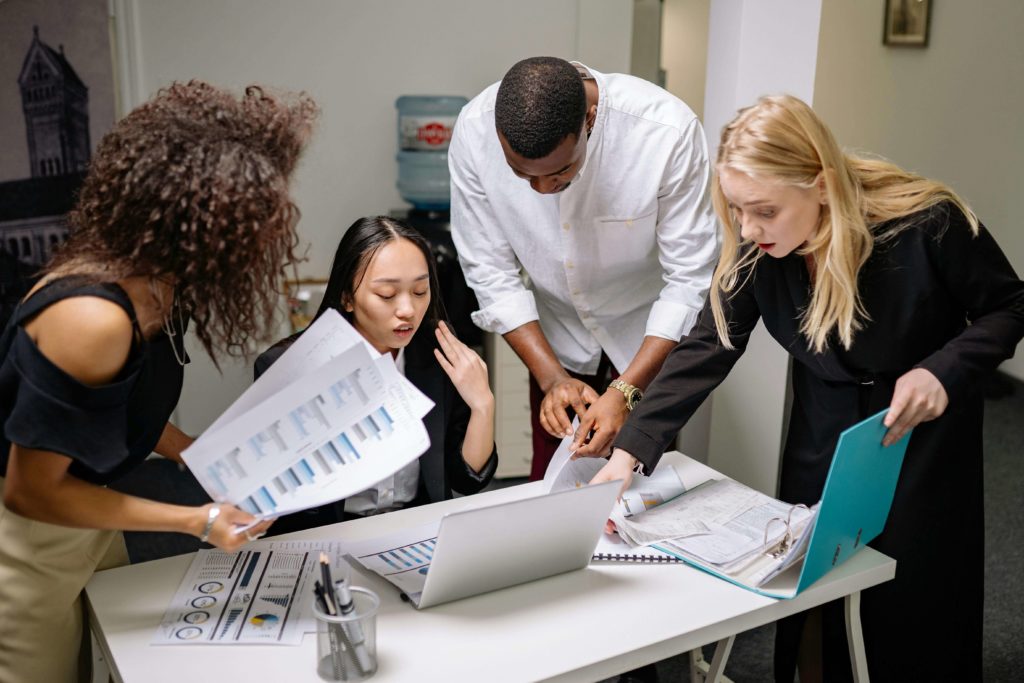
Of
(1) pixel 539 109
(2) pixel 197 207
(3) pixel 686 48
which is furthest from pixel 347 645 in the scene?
(3) pixel 686 48

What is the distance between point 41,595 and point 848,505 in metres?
1.16

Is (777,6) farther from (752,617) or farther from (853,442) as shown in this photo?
(752,617)

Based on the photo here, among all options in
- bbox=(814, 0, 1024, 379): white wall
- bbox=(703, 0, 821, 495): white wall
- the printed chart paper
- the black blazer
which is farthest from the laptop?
bbox=(814, 0, 1024, 379): white wall

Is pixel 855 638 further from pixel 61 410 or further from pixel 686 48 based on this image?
pixel 686 48

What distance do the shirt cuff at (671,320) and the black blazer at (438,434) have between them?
0.46 meters

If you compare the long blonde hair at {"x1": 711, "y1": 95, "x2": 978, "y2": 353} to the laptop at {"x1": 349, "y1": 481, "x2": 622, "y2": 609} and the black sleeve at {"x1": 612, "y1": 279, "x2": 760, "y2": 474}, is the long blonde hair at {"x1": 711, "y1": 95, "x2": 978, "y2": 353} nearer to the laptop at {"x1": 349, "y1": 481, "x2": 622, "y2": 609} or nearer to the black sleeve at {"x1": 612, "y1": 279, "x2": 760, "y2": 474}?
the black sleeve at {"x1": 612, "y1": 279, "x2": 760, "y2": 474}

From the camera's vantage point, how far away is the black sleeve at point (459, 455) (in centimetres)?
191

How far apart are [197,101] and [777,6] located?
174 cm

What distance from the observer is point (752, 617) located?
4.66 ft

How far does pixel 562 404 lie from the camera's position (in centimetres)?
197

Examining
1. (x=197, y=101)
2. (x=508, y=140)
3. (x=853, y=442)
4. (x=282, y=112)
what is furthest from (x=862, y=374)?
(x=197, y=101)

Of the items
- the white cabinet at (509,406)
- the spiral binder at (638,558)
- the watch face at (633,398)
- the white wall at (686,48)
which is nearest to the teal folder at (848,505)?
the spiral binder at (638,558)

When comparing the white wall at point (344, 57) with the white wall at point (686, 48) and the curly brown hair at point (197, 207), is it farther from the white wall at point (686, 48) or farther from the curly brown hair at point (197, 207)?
the curly brown hair at point (197, 207)

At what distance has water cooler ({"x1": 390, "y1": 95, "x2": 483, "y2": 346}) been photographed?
11.5 feet
